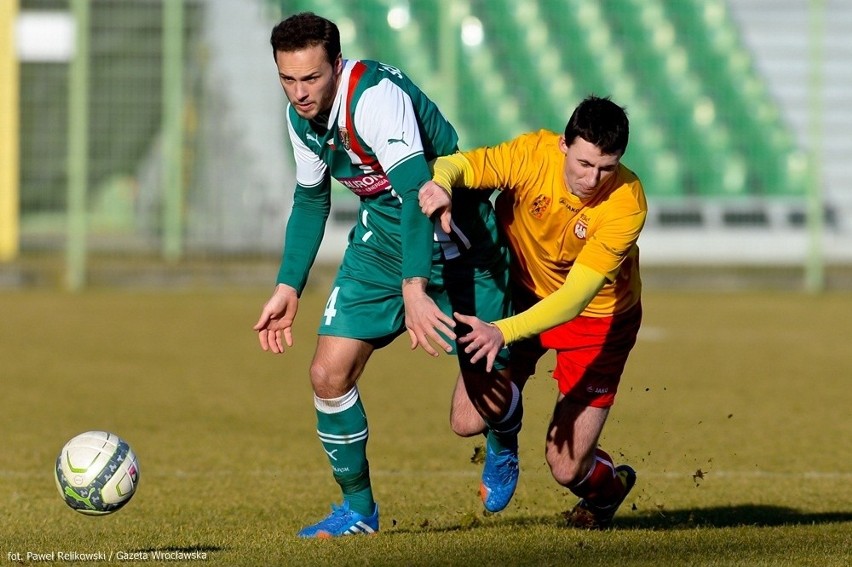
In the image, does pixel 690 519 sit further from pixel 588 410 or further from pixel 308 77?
pixel 308 77

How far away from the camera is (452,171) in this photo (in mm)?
5277

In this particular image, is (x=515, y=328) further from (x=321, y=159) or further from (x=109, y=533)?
(x=109, y=533)

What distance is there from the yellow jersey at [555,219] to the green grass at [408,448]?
0.98 m

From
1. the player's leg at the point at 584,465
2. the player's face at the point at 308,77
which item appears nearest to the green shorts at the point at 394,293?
the player's leg at the point at 584,465

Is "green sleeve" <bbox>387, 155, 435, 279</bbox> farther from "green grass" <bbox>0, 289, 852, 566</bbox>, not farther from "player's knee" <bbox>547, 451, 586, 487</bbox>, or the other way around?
"player's knee" <bbox>547, 451, 586, 487</bbox>

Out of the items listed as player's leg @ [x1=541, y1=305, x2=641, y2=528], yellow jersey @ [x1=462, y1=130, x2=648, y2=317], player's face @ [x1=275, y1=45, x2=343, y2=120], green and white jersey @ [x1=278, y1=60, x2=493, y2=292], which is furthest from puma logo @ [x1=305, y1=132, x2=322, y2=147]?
player's leg @ [x1=541, y1=305, x2=641, y2=528]

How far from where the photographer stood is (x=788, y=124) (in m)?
18.9

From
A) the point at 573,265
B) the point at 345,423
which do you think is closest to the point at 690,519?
the point at 573,265

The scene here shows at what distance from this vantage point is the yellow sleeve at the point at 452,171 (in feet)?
17.1

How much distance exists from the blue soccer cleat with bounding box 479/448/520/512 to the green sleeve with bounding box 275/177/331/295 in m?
1.08

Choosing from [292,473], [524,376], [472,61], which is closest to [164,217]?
[472,61]

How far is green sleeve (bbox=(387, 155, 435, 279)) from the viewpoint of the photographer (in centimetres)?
500

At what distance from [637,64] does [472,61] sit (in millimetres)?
2455

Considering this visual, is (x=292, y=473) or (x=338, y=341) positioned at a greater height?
(x=338, y=341)
